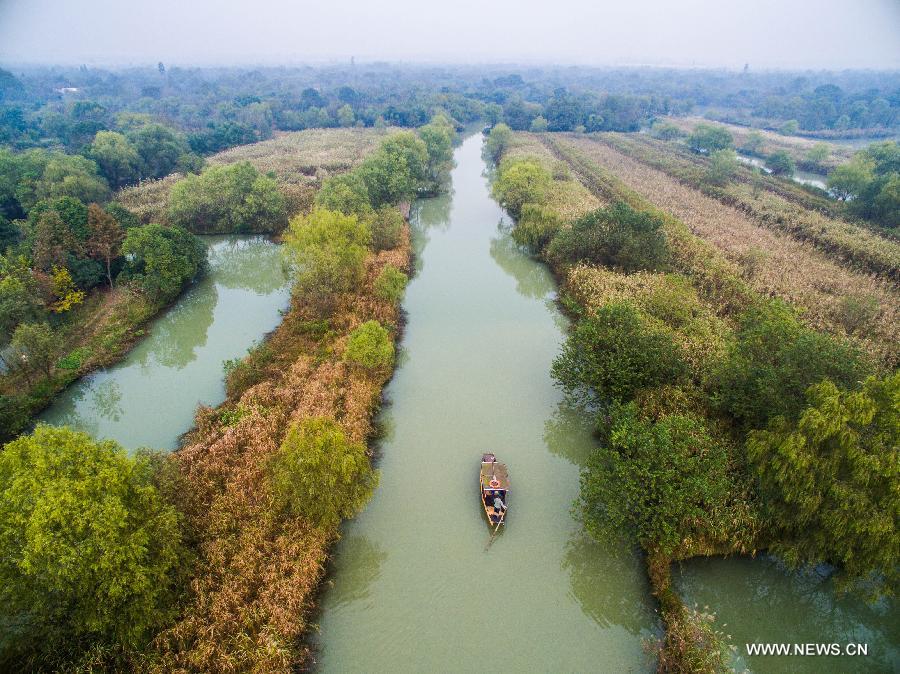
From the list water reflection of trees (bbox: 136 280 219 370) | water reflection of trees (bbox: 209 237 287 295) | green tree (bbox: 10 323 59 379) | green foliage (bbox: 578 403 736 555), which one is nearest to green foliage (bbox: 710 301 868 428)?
green foliage (bbox: 578 403 736 555)

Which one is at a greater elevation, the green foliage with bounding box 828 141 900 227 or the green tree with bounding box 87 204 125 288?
the green foliage with bounding box 828 141 900 227

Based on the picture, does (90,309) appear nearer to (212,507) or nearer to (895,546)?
(212,507)

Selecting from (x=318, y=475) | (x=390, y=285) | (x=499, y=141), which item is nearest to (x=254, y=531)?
(x=318, y=475)

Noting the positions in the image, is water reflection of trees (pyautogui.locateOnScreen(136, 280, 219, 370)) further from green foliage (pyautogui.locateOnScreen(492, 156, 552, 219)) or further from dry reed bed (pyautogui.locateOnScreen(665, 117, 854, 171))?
dry reed bed (pyautogui.locateOnScreen(665, 117, 854, 171))

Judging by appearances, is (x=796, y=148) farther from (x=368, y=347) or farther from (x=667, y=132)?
(x=368, y=347)

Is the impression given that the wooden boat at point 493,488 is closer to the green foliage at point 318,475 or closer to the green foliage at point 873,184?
the green foliage at point 318,475
